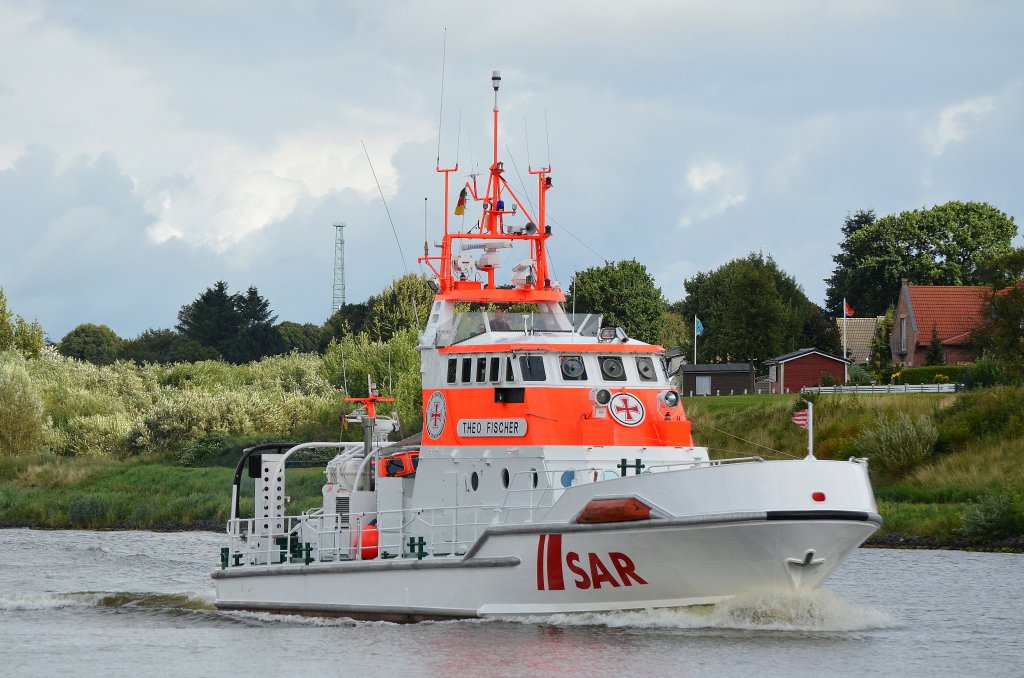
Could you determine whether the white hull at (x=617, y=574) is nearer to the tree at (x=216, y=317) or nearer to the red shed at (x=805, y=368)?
the red shed at (x=805, y=368)

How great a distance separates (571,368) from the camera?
23.9 metres

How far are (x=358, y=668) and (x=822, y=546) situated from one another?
280 inches

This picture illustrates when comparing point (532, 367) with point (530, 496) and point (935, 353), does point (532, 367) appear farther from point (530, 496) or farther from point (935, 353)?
point (935, 353)

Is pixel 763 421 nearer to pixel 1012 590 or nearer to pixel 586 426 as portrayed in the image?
pixel 1012 590

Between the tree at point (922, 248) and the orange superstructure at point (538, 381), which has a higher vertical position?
the tree at point (922, 248)

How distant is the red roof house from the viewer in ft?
236

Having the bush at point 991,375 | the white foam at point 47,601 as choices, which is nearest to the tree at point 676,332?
the bush at point 991,375

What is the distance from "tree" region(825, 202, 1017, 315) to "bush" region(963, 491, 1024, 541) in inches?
2288

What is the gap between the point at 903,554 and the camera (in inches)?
1460

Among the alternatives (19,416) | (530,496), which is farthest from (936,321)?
(530,496)

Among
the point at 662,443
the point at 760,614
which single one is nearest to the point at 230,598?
the point at 662,443

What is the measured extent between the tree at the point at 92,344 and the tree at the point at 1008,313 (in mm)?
78377

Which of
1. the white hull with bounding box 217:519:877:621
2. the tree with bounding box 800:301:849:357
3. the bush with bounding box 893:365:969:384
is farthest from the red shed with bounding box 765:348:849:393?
the white hull with bounding box 217:519:877:621

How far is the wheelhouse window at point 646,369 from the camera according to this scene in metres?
24.3
